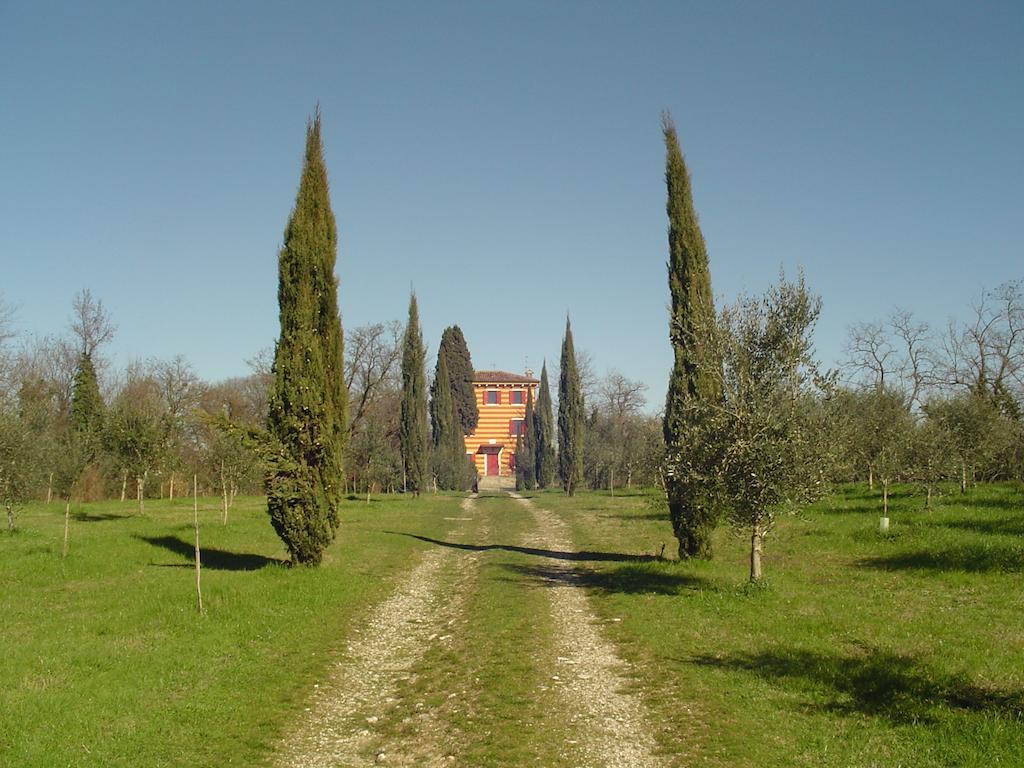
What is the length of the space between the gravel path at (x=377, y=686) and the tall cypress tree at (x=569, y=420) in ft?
123

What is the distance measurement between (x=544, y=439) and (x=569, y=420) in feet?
45.3

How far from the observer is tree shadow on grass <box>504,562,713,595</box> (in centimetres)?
1513

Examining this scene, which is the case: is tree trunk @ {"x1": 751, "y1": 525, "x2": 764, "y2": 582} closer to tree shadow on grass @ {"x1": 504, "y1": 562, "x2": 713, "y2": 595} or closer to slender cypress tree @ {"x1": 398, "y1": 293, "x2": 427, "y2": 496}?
tree shadow on grass @ {"x1": 504, "y1": 562, "x2": 713, "y2": 595}

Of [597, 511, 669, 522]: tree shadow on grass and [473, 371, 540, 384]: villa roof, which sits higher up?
[473, 371, 540, 384]: villa roof

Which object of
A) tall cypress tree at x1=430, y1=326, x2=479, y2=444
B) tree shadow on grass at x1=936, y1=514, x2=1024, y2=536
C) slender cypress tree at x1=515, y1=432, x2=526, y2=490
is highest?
tall cypress tree at x1=430, y1=326, x2=479, y2=444

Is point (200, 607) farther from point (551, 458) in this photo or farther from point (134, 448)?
point (551, 458)

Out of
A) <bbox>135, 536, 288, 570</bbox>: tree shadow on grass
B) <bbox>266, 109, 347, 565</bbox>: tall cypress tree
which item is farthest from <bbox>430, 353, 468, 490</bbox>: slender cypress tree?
<bbox>266, 109, 347, 565</bbox>: tall cypress tree

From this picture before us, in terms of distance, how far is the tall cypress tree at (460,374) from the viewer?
84.6m

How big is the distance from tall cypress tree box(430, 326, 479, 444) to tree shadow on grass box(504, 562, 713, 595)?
6596 centimetres

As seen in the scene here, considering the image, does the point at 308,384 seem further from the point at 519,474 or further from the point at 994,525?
the point at 519,474

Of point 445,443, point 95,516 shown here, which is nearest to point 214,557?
point 95,516

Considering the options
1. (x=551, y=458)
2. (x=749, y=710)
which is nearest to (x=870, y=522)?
(x=749, y=710)

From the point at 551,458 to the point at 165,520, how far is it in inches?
1717

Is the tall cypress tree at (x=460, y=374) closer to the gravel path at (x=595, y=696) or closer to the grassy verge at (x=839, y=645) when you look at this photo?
the grassy verge at (x=839, y=645)
